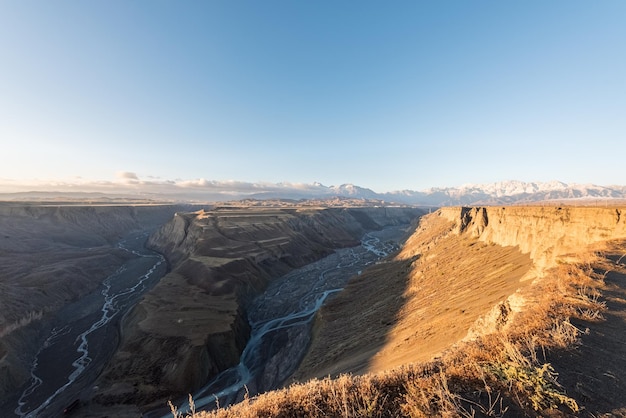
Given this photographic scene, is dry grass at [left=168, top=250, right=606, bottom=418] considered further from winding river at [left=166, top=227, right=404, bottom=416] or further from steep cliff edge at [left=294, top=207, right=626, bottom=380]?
winding river at [left=166, top=227, right=404, bottom=416]

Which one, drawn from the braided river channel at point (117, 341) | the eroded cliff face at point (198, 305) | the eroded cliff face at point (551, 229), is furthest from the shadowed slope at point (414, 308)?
the eroded cliff face at point (198, 305)

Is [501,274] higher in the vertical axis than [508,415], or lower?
lower

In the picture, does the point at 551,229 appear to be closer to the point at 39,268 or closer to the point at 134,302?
the point at 134,302

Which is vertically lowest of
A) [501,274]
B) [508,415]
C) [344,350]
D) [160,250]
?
[160,250]

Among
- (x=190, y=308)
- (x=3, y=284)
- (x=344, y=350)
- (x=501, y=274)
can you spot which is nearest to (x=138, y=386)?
(x=190, y=308)

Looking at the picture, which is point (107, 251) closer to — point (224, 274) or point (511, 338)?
point (224, 274)

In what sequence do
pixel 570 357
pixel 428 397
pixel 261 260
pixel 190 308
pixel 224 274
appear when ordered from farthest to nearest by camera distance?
pixel 261 260, pixel 224 274, pixel 190 308, pixel 570 357, pixel 428 397

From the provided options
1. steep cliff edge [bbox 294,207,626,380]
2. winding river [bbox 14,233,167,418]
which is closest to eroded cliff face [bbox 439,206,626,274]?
steep cliff edge [bbox 294,207,626,380]
